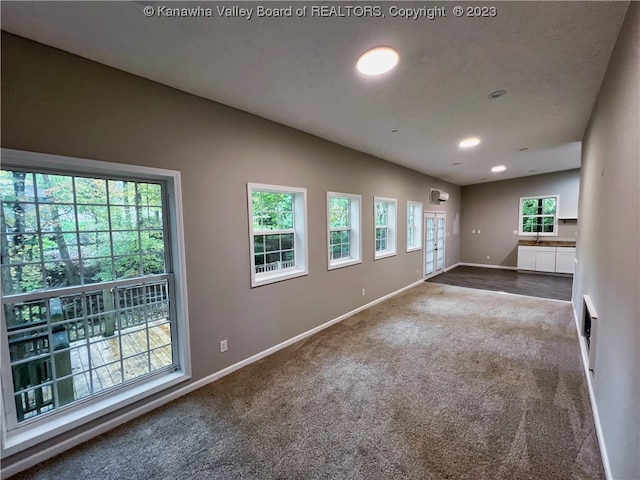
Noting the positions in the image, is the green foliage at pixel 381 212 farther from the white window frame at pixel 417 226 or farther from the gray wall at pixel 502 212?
the gray wall at pixel 502 212

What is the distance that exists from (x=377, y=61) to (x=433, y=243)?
5931 mm

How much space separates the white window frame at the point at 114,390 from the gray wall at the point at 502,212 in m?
9.02

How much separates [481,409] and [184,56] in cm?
337

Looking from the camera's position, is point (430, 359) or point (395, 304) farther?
point (395, 304)

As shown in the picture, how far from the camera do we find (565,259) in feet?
22.7

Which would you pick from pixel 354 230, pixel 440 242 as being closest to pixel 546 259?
pixel 440 242

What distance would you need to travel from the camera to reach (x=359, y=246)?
4297 mm

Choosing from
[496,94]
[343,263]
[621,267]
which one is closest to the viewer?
[621,267]

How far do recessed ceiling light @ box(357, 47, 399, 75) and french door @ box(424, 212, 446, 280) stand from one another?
496cm

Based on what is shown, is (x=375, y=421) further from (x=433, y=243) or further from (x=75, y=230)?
(x=433, y=243)

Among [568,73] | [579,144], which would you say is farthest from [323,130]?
[579,144]

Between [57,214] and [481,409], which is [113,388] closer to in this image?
[57,214]

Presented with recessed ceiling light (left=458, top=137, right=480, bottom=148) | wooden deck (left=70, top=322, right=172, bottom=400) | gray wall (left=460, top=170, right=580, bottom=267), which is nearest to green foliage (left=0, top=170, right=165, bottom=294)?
wooden deck (left=70, top=322, right=172, bottom=400)

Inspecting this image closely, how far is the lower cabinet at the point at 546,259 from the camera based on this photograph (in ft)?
22.6
